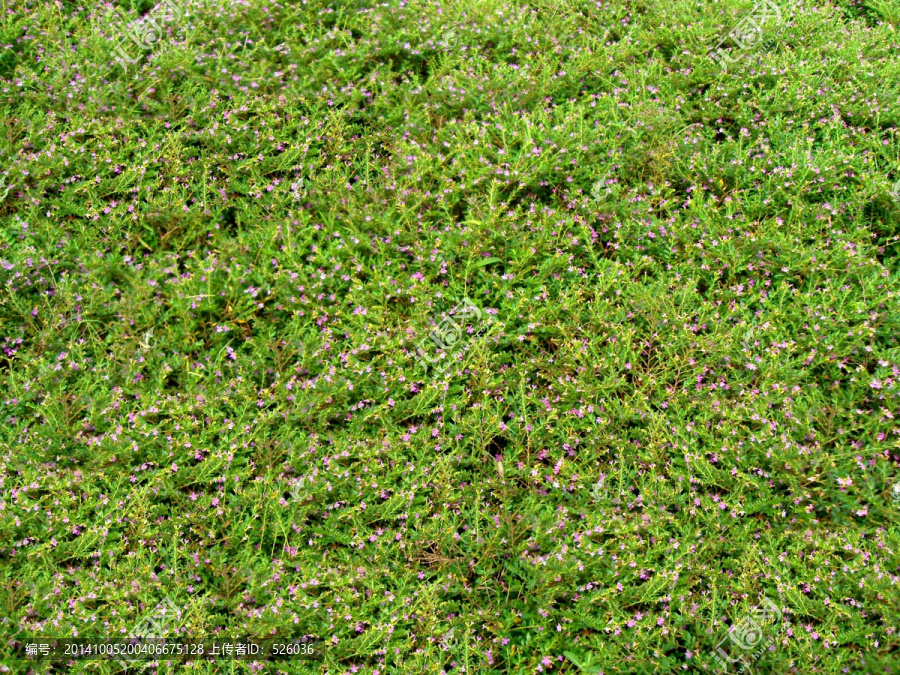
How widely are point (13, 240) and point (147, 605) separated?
108 inches

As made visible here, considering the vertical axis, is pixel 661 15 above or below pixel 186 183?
above

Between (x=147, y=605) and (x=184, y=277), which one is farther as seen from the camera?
(x=184, y=277)

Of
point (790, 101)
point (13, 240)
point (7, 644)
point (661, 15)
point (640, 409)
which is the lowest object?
point (7, 644)

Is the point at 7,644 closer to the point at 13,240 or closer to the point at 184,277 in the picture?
the point at 184,277

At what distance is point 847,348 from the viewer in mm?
4512

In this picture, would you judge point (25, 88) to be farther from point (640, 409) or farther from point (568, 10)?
point (640, 409)

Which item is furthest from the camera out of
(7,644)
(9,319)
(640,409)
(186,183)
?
(186,183)

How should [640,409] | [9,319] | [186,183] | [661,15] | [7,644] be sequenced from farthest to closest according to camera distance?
1. [661,15]
2. [186,183]
3. [9,319]
4. [640,409]
5. [7,644]

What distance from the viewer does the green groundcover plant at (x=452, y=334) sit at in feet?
12.4

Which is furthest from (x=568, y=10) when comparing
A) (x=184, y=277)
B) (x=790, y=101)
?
(x=184, y=277)

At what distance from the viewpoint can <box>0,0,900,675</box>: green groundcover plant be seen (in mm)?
3787

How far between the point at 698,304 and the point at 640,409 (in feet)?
3.08

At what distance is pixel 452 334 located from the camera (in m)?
4.72

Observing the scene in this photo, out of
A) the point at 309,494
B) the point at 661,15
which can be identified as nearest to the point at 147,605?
the point at 309,494
